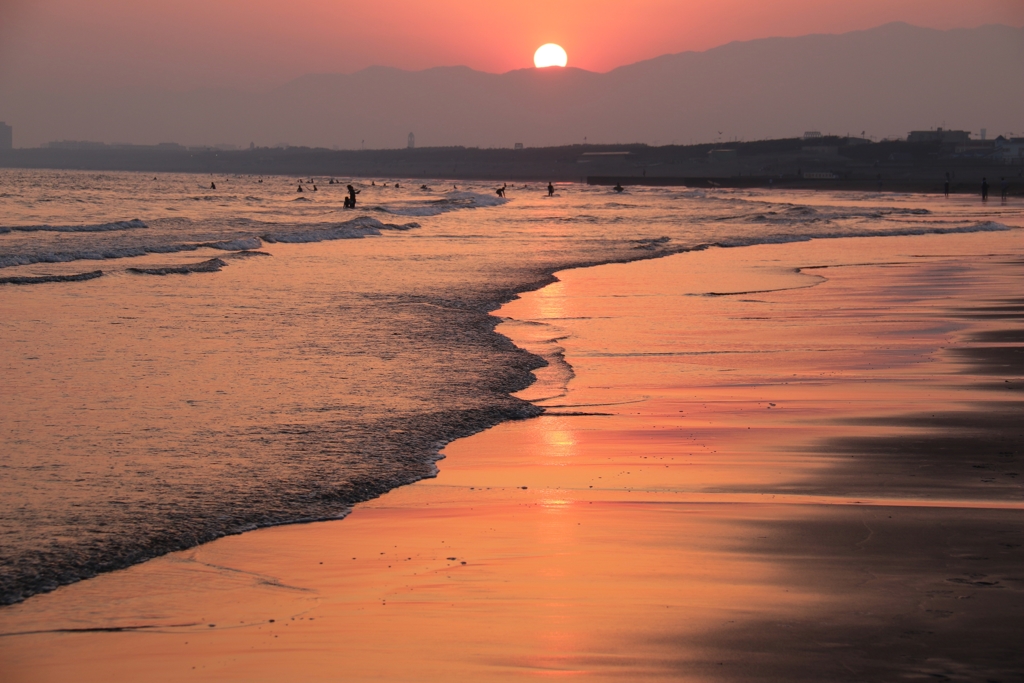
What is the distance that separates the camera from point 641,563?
17.2 feet

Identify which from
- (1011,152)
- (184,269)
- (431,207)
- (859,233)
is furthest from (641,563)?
(1011,152)

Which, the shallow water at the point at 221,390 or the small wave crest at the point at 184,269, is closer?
the shallow water at the point at 221,390

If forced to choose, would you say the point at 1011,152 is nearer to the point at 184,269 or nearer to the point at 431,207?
the point at 431,207

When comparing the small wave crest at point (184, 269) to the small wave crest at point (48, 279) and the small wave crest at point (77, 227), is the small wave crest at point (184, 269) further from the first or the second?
the small wave crest at point (77, 227)

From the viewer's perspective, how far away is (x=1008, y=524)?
576cm

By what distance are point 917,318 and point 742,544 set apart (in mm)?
11060

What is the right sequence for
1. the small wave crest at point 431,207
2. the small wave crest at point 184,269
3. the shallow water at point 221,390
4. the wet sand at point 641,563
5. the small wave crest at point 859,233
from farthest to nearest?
the small wave crest at point 431,207, the small wave crest at point 859,233, the small wave crest at point 184,269, the shallow water at point 221,390, the wet sand at point 641,563

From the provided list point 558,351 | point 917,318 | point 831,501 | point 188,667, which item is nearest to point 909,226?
point 917,318

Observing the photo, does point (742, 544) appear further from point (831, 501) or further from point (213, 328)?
point (213, 328)

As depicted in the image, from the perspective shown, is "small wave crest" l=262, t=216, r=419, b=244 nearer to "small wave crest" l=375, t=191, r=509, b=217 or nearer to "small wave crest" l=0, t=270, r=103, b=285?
"small wave crest" l=0, t=270, r=103, b=285

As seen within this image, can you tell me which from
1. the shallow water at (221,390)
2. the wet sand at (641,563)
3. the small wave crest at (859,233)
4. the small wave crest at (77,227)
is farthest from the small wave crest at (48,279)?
the small wave crest at (859,233)

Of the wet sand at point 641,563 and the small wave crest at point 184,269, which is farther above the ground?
the small wave crest at point 184,269

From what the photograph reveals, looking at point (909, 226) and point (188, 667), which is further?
point (909, 226)

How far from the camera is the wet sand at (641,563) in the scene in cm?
417
